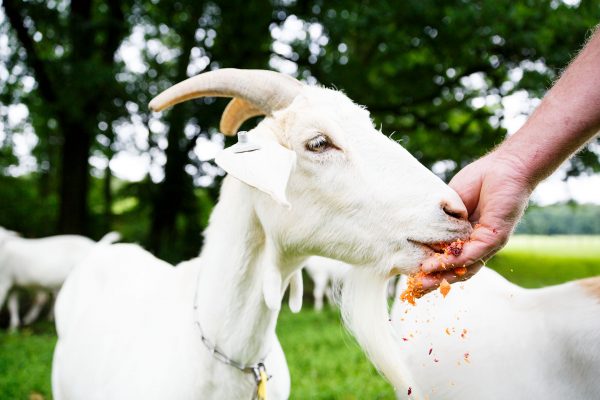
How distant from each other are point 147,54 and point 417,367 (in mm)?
10190

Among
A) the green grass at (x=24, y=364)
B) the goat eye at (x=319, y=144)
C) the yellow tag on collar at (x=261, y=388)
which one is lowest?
the green grass at (x=24, y=364)

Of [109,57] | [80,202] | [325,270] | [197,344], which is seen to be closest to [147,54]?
[109,57]

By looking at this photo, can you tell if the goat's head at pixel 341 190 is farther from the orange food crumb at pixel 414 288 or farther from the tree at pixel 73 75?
the tree at pixel 73 75

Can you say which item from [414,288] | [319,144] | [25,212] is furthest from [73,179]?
[414,288]

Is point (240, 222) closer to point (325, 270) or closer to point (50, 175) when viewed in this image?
point (325, 270)

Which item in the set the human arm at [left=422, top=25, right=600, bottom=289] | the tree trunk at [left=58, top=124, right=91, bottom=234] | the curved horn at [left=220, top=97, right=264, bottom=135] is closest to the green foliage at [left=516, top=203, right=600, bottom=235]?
the tree trunk at [left=58, top=124, right=91, bottom=234]

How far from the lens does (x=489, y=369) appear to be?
2289 mm

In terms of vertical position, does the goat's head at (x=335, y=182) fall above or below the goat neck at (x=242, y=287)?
above

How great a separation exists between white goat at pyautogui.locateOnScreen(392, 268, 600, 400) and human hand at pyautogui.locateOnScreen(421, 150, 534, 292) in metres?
0.29

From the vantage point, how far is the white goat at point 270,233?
5.86 ft

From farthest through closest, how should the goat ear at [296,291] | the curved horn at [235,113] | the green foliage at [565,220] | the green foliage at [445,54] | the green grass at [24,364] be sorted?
the green foliage at [565,220], the green foliage at [445,54], the green grass at [24,364], the curved horn at [235,113], the goat ear at [296,291]

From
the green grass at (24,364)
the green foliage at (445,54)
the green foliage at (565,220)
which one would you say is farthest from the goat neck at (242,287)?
→ the green foliage at (565,220)

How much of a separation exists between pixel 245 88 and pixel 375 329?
3.47 ft

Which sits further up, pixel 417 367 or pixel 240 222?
pixel 240 222
